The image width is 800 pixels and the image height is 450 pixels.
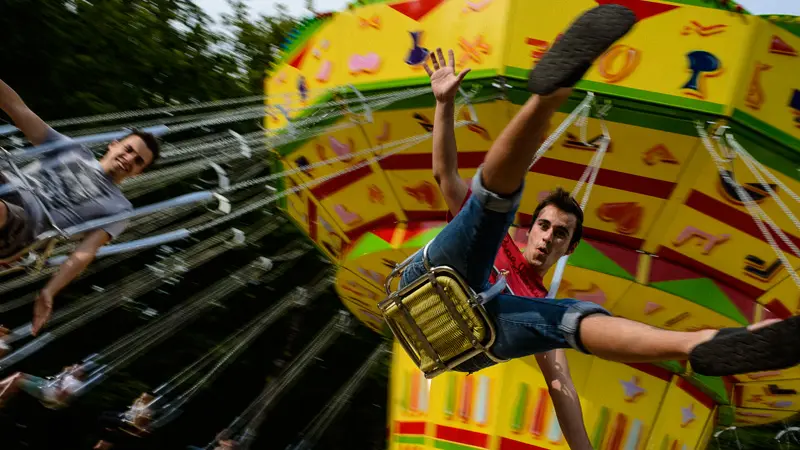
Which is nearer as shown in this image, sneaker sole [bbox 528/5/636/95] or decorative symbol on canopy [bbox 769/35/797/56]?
sneaker sole [bbox 528/5/636/95]

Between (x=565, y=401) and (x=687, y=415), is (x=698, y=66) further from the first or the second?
(x=687, y=415)

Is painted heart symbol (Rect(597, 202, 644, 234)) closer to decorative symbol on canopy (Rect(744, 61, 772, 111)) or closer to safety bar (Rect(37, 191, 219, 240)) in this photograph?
decorative symbol on canopy (Rect(744, 61, 772, 111))

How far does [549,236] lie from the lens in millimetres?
3979

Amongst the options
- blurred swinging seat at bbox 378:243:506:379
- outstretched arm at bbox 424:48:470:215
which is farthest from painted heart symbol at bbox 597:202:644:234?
blurred swinging seat at bbox 378:243:506:379

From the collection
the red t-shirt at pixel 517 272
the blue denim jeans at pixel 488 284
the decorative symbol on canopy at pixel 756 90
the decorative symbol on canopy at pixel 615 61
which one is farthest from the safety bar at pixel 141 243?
the decorative symbol on canopy at pixel 756 90

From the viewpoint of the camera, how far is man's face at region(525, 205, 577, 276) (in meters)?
3.98

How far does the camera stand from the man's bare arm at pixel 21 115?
174 inches

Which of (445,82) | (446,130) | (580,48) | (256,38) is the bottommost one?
(256,38)

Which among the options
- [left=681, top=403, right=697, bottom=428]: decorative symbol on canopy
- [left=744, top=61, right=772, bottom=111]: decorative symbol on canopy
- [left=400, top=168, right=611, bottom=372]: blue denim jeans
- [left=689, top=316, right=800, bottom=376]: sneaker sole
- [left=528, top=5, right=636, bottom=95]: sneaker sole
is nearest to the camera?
[left=689, top=316, right=800, bottom=376]: sneaker sole

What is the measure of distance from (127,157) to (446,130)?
176cm

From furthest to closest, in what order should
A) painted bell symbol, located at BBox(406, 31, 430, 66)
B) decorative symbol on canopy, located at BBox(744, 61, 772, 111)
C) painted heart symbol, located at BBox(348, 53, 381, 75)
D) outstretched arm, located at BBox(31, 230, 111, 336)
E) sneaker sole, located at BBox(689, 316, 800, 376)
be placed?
painted heart symbol, located at BBox(348, 53, 381, 75), painted bell symbol, located at BBox(406, 31, 430, 66), decorative symbol on canopy, located at BBox(744, 61, 772, 111), outstretched arm, located at BBox(31, 230, 111, 336), sneaker sole, located at BBox(689, 316, 800, 376)

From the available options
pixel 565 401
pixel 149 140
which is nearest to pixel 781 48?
pixel 565 401

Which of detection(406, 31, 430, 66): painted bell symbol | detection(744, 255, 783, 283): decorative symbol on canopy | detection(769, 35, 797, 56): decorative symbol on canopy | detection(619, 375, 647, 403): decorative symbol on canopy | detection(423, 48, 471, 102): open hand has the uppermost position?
detection(423, 48, 471, 102): open hand

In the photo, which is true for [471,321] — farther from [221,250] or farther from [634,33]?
[221,250]
